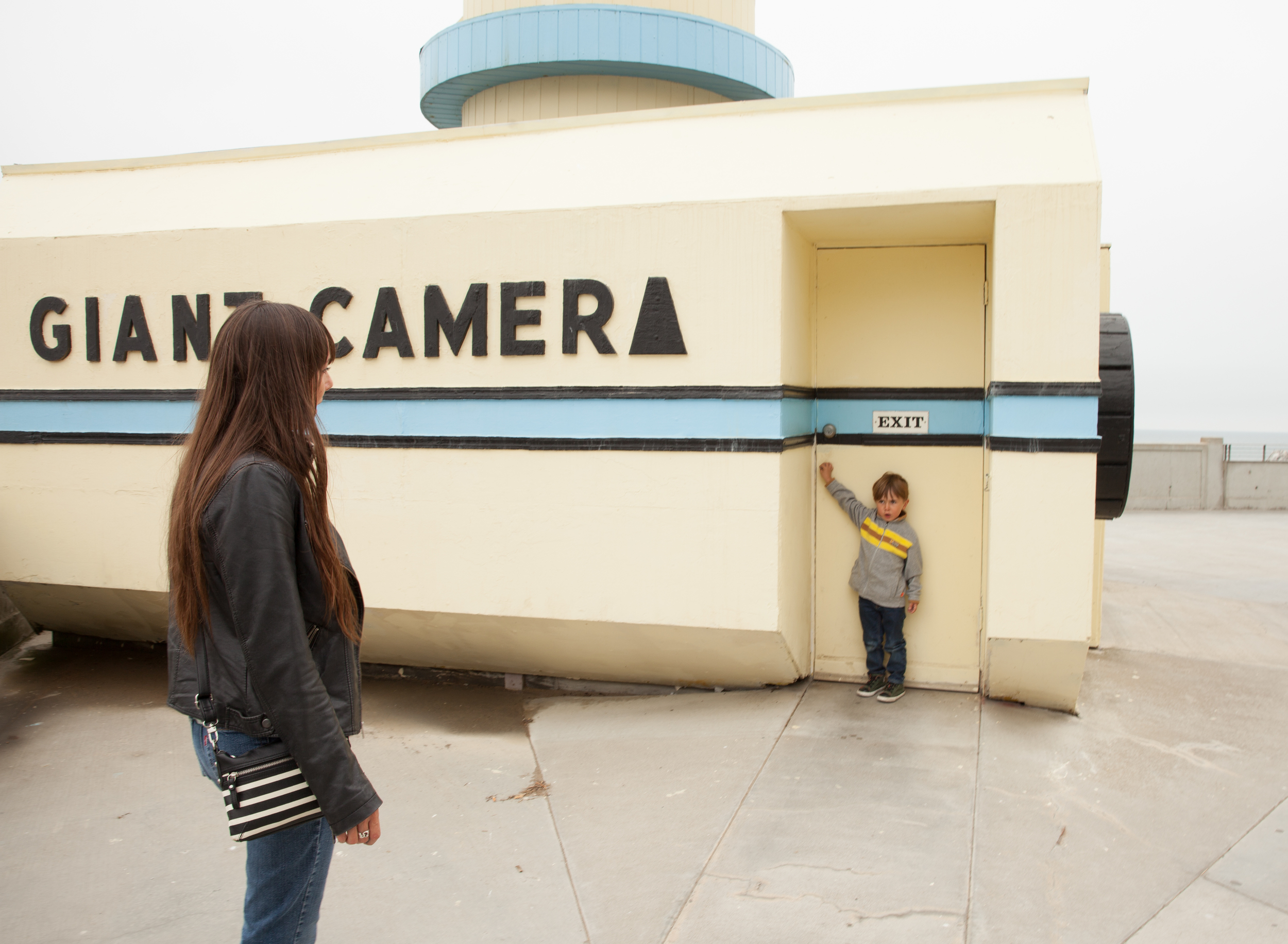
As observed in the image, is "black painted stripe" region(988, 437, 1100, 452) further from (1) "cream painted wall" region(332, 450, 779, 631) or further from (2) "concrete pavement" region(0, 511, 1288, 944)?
(2) "concrete pavement" region(0, 511, 1288, 944)

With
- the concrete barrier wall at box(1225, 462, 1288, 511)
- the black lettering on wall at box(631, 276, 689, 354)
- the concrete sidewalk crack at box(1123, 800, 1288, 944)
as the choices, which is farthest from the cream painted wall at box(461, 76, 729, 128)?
the concrete barrier wall at box(1225, 462, 1288, 511)

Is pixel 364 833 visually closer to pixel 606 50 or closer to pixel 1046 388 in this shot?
pixel 1046 388

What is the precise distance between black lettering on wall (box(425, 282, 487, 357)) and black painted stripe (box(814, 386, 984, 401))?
1.82 m

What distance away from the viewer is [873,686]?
5109 millimetres

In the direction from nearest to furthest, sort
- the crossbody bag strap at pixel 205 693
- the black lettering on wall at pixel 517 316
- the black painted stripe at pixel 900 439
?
the crossbody bag strap at pixel 205 693
the black lettering on wall at pixel 517 316
the black painted stripe at pixel 900 439

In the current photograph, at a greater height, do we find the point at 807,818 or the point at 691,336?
the point at 691,336

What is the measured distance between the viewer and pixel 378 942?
312 centimetres

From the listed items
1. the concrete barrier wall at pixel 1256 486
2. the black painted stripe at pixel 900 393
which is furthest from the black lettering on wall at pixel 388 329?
the concrete barrier wall at pixel 1256 486

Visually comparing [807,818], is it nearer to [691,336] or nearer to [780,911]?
[780,911]

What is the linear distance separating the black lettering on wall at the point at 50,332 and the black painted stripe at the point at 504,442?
48 cm

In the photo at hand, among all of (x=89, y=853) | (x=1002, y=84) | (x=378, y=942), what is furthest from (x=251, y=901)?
(x=1002, y=84)

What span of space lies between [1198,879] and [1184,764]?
3.58 ft

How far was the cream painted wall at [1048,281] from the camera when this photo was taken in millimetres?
4363

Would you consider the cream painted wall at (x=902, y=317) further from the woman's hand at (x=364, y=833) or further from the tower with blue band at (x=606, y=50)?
the woman's hand at (x=364, y=833)
